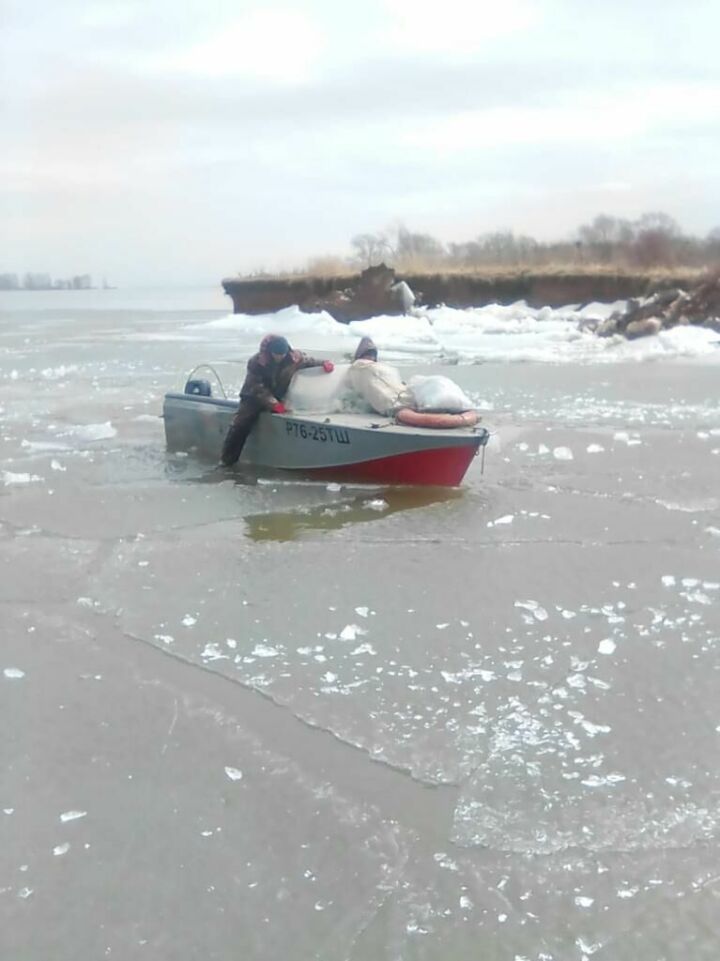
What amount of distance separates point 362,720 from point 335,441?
5067 mm

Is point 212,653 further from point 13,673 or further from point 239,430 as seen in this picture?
point 239,430

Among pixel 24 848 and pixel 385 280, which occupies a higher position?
pixel 385 280

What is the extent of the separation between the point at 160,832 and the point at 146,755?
574mm

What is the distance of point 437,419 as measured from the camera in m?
8.93

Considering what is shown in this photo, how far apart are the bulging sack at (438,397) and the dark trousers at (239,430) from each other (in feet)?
5.37

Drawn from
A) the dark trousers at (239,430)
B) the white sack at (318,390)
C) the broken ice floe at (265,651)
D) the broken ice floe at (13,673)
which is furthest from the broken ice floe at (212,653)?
the dark trousers at (239,430)

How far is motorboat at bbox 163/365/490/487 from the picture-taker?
877cm

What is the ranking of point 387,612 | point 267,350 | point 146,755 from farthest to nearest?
point 267,350, point 387,612, point 146,755

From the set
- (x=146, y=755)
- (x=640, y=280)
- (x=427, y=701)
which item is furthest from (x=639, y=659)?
(x=640, y=280)

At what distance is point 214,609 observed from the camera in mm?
5746

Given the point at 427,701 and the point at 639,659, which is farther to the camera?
the point at 639,659

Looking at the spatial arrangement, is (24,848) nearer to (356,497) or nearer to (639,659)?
(639,659)

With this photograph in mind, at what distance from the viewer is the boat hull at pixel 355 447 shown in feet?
28.7

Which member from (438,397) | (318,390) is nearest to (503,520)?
(438,397)
